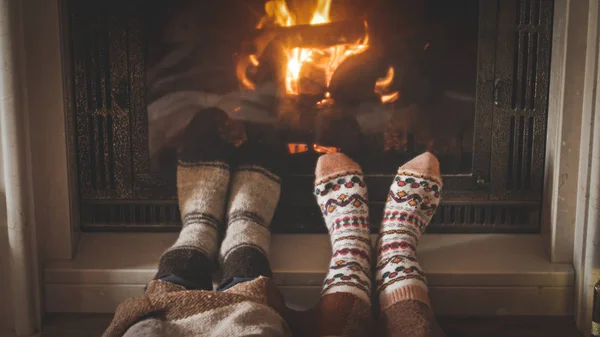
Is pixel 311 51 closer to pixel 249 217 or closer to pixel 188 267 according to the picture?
pixel 249 217

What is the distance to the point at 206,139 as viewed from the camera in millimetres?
1541

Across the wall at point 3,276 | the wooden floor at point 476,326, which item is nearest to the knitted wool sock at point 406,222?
the wooden floor at point 476,326

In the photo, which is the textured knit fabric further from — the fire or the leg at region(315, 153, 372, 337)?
the fire

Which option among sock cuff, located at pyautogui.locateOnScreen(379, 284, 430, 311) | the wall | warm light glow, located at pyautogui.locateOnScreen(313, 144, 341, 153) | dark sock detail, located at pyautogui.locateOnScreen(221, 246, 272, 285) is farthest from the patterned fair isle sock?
the wall

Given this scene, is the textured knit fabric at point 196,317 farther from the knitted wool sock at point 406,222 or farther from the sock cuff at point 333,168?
the sock cuff at point 333,168

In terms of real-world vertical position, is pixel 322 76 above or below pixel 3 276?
above

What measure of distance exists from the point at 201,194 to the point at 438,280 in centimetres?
53

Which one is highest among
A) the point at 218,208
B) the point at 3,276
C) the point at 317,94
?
the point at 317,94

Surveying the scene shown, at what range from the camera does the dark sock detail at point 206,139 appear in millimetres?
1517

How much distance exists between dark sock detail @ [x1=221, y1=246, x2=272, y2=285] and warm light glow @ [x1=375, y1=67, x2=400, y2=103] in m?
0.45

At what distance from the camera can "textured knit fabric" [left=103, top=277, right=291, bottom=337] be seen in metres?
1.05

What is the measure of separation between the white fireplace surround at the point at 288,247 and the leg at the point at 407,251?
0.27ft

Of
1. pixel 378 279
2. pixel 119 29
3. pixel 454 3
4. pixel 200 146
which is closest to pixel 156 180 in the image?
pixel 200 146

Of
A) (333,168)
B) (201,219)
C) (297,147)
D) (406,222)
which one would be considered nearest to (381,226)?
(406,222)
